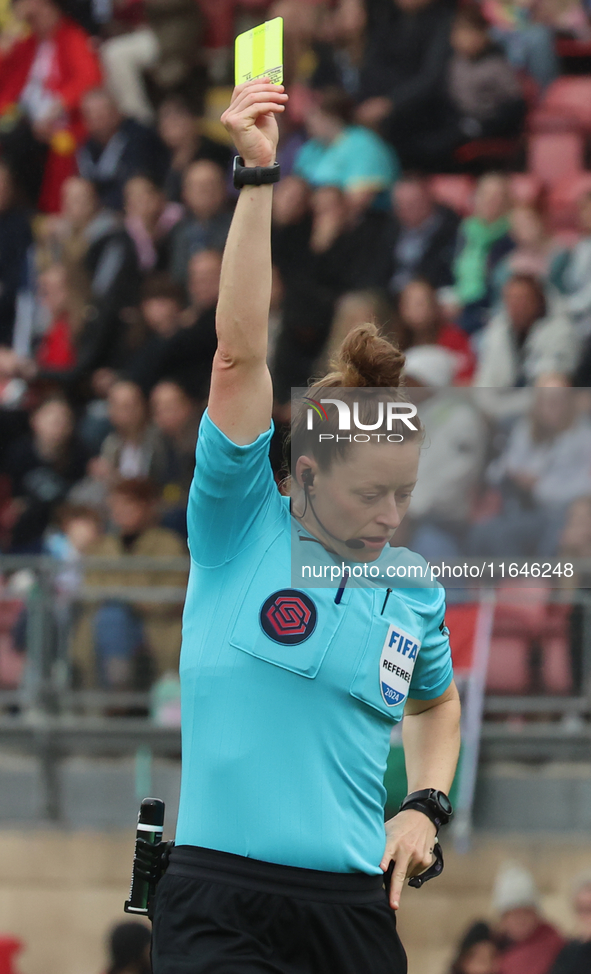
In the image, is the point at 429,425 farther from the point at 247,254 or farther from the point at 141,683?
the point at 247,254

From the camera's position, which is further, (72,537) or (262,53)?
(72,537)

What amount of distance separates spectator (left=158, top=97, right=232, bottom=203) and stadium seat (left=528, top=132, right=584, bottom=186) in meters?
2.03

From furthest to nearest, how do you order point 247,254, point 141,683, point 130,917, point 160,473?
1. point 160,473
2. point 141,683
3. point 130,917
4. point 247,254

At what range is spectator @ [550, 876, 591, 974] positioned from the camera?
5336mm

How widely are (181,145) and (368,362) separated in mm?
7102

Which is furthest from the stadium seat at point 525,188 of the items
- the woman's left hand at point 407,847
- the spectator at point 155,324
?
the woman's left hand at point 407,847

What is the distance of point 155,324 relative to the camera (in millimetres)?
8375

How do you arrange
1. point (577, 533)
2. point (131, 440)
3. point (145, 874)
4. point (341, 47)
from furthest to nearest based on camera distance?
point (341, 47)
point (131, 440)
point (577, 533)
point (145, 874)

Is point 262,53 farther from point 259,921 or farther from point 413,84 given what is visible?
point 413,84

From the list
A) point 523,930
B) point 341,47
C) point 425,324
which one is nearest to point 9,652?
point 523,930

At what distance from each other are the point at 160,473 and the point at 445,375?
5.80 ft

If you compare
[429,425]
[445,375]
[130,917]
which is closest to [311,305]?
[445,375]

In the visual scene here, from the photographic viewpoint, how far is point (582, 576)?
5.94 m

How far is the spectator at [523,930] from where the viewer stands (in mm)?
5469
